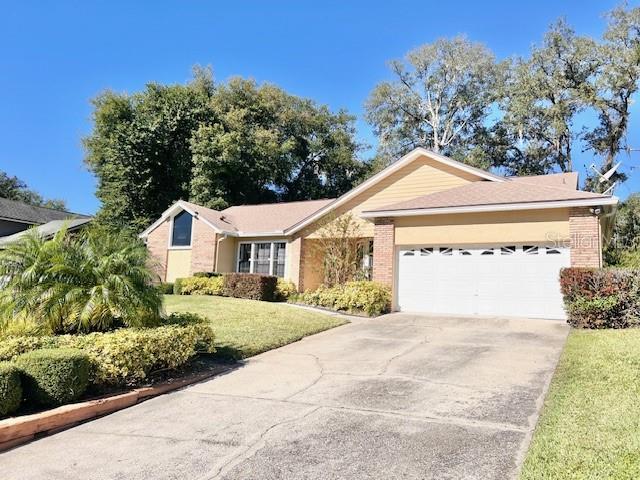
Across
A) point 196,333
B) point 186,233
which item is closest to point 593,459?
point 196,333

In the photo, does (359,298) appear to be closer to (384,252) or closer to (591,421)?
(384,252)

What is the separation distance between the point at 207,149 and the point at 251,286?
16.7 meters

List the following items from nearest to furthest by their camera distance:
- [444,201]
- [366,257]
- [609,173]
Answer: [444,201] → [366,257] → [609,173]

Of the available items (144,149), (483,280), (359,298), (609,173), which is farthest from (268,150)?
(483,280)

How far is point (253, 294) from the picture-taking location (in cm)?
1880

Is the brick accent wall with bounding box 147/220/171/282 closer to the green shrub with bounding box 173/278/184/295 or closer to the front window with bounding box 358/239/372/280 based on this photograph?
the green shrub with bounding box 173/278/184/295

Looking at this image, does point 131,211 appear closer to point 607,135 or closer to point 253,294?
point 253,294

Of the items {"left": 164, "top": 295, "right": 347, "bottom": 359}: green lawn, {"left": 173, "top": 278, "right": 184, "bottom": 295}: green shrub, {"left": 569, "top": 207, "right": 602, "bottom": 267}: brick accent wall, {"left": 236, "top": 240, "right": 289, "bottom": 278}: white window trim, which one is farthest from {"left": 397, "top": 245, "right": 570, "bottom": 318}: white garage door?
{"left": 173, "top": 278, "right": 184, "bottom": 295}: green shrub

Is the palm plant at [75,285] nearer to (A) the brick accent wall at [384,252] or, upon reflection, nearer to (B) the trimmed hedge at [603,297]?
(A) the brick accent wall at [384,252]

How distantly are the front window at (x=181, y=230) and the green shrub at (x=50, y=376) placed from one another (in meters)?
18.1

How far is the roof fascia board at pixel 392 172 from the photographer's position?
17.8 m

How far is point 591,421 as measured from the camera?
4859mm

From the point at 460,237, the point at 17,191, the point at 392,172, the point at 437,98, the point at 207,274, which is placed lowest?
the point at 207,274

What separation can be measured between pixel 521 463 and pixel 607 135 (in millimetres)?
36428
